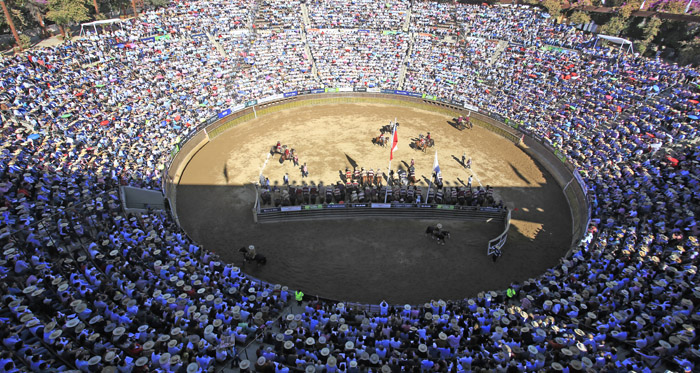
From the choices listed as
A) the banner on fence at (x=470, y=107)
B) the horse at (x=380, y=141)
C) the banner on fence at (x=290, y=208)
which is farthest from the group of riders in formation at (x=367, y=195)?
the banner on fence at (x=470, y=107)

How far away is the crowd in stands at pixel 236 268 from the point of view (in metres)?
14.6

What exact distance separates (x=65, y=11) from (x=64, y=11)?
0.10 meters

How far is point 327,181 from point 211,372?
19.7 m

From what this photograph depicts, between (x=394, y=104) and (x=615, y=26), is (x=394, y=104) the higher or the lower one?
the lower one

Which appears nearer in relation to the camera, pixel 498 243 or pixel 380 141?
pixel 498 243

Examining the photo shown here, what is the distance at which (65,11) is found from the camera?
43.6 m

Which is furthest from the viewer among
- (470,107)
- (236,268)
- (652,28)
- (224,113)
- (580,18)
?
(580,18)

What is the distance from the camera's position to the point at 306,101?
152ft

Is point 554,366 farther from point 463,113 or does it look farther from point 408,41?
point 408,41

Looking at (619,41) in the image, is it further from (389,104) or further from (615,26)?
(389,104)

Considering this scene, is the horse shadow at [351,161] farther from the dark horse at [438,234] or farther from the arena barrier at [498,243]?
the arena barrier at [498,243]

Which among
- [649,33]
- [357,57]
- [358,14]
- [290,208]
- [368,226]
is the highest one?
[358,14]

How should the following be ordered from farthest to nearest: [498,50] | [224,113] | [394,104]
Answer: [498,50]
[394,104]
[224,113]

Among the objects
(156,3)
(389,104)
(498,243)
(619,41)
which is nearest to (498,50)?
(619,41)
